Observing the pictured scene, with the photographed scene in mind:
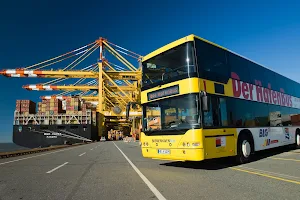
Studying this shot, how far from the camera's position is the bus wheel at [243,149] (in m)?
7.20

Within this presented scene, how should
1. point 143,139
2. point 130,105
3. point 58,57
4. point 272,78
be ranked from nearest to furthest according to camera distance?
point 143,139
point 130,105
point 272,78
point 58,57

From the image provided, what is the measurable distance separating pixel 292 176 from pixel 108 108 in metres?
46.1

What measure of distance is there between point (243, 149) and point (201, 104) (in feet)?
8.73

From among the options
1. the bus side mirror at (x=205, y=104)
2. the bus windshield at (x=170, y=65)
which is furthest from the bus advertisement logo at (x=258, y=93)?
the bus windshield at (x=170, y=65)

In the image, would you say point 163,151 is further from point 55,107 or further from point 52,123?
point 55,107

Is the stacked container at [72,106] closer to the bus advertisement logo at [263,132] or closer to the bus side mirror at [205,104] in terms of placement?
the bus advertisement logo at [263,132]

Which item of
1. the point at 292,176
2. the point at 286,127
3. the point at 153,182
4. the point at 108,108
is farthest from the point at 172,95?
the point at 108,108

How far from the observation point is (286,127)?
10.1 meters

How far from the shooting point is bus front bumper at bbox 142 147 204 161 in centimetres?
575

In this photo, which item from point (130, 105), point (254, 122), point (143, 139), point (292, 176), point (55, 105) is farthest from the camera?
point (55, 105)

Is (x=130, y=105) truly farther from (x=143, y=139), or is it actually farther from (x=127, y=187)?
(x=127, y=187)

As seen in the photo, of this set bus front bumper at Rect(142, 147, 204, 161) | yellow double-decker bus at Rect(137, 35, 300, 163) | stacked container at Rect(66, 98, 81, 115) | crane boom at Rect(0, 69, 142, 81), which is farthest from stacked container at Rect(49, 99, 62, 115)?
bus front bumper at Rect(142, 147, 204, 161)

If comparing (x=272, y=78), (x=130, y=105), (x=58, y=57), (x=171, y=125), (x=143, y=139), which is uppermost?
(x=58, y=57)

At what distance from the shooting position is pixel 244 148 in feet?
24.1
